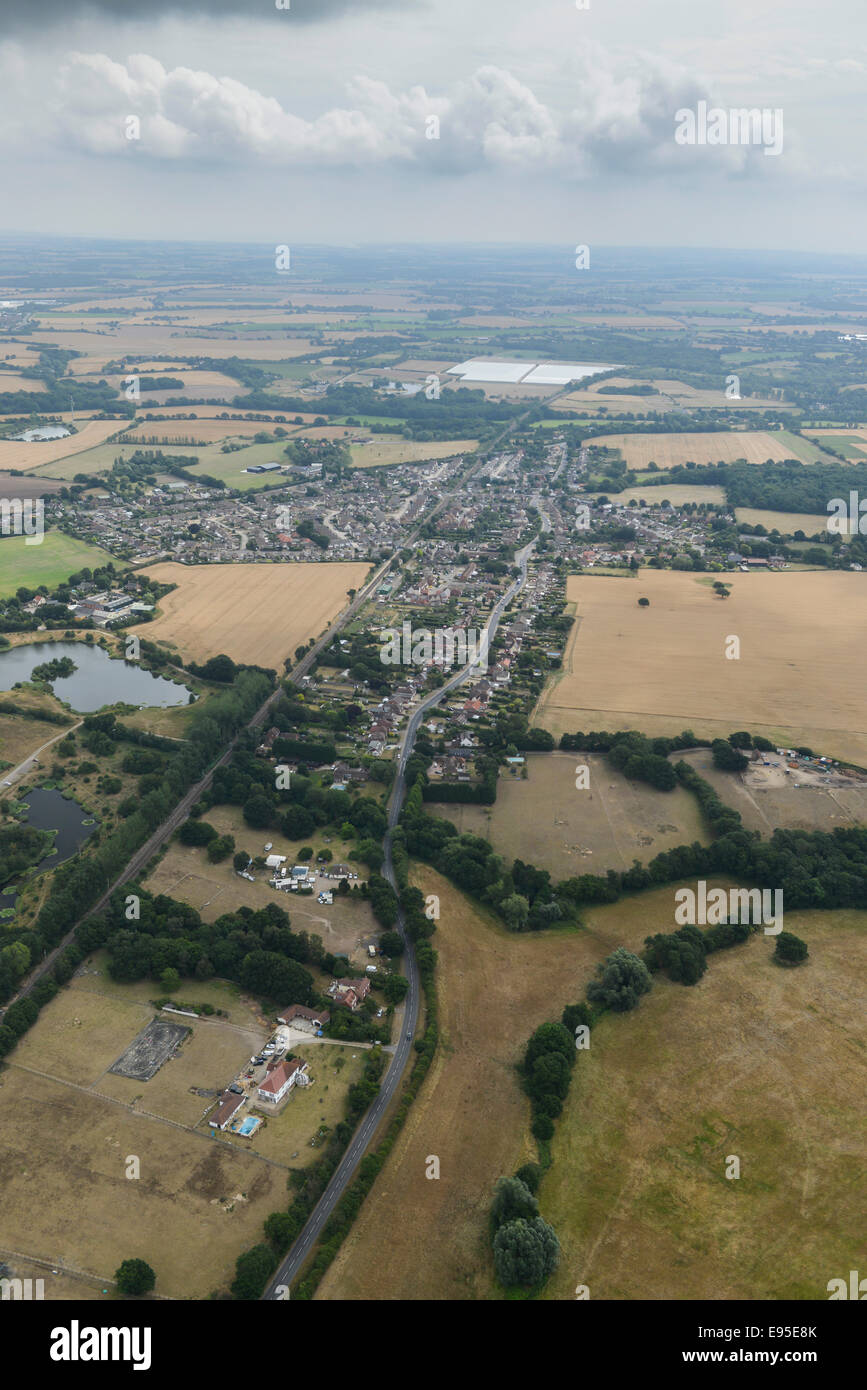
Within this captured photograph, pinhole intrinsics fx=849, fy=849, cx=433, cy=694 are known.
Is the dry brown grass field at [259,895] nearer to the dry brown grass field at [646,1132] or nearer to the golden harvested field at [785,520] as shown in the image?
the dry brown grass field at [646,1132]

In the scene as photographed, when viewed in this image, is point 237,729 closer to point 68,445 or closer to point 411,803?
point 411,803

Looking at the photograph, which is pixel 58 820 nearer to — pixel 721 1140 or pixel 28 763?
pixel 28 763

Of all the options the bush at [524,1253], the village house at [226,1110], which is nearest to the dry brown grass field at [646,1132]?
the bush at [524,1253]

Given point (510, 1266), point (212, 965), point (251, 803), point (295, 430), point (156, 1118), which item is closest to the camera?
point (510, 1266)

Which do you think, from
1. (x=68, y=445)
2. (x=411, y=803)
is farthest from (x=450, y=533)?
(x=68, y=445)

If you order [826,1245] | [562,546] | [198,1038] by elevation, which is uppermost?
[562,546]
